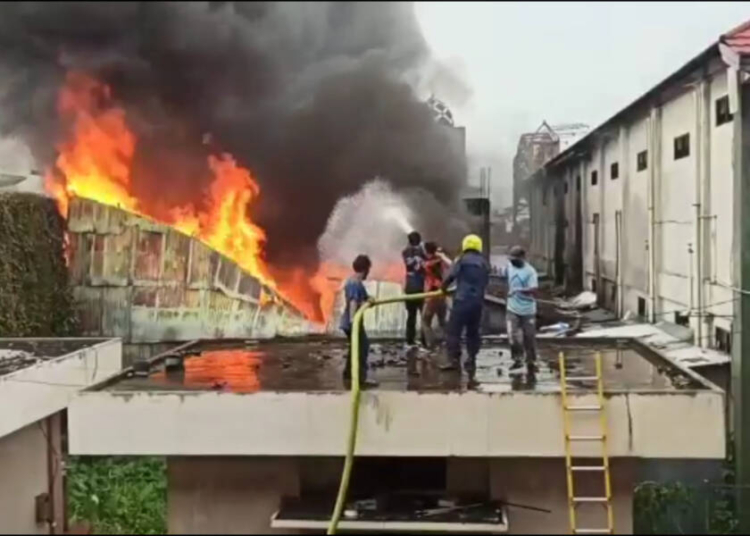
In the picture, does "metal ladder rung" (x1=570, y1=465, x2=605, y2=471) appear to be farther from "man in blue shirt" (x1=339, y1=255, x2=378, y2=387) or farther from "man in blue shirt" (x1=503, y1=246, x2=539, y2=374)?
"man in blue shirt" (x1=339, y1=255, x2=378, y2=387)

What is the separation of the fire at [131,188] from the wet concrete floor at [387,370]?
5751 millimetres

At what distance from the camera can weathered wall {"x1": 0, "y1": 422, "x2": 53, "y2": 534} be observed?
805 centimetres

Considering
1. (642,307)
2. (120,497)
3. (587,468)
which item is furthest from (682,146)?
(120,497)

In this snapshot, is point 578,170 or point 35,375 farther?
point 578,170

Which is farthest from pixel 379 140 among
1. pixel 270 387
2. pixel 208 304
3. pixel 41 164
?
pixel 270 387

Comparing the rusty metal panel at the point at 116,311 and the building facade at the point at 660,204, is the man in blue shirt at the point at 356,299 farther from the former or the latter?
the rusty metal panel at the point at 116,311

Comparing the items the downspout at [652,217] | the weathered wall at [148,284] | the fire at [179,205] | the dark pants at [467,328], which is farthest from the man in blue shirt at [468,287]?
the weathered wall at [148,284]

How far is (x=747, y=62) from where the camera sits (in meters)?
8.61

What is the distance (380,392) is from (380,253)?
8712 mm

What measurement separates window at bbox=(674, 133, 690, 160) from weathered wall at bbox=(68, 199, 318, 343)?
6391mm

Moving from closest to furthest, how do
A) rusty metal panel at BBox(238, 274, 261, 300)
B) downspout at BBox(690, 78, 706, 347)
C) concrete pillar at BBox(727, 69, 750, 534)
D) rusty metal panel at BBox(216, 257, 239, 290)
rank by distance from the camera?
concrete pillar at BBox(727, 69, 750, 534) < downspout at BBox(690, 78, 706, 347) < rusty metal panel at BBox(216, 257, 239, 290) < rusty metal panel at BBox(238, 274, 261, 300)

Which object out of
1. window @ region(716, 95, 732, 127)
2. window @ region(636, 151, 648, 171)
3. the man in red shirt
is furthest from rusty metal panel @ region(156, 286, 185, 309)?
window @ region(716, 95, 732, 127)

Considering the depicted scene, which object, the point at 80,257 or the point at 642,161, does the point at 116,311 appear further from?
the point at 642,161

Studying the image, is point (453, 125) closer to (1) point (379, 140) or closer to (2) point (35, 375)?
(1) point (379, 140)
